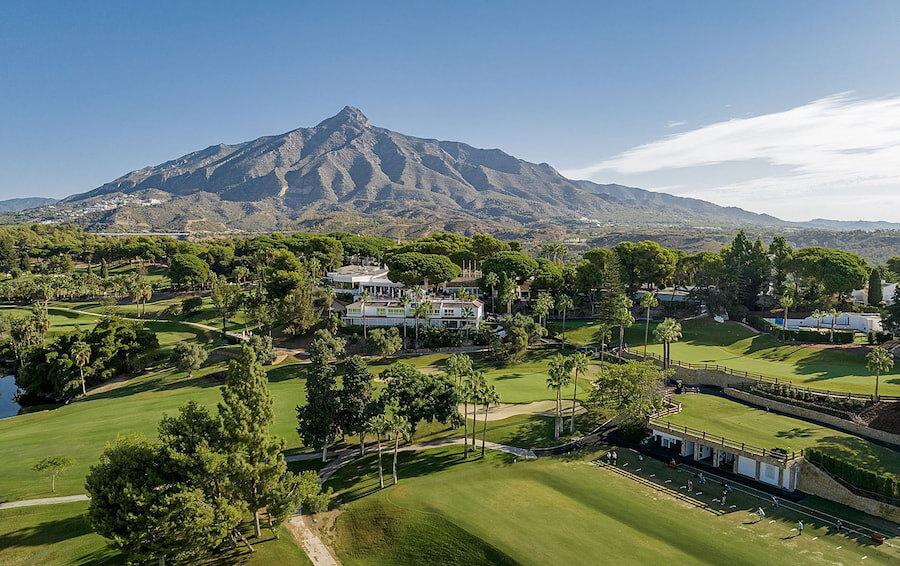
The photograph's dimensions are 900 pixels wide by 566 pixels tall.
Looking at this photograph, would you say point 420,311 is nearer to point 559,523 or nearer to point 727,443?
point 727,443

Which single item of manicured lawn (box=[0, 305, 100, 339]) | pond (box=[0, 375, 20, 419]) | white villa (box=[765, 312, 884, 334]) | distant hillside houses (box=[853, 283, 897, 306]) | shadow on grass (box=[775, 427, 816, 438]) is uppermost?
distant hillside houses (box=[853, 283, 897, 306])

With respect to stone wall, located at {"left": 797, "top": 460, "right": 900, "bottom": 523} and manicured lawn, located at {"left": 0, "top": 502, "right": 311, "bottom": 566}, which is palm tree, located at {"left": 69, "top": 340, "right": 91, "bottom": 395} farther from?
stone wall, located at {"left": 797, "top": 460, "right": 900, "bottom": 523}

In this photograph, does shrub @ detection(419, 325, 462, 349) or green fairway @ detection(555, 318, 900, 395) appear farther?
shrub @ detection(419, 325, 462, 349)

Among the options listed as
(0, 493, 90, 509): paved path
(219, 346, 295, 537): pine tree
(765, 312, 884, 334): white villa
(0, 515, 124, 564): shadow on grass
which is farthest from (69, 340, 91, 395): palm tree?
(765, 312, 884, 334): white villa

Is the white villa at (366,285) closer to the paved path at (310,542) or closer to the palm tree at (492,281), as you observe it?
the palm tree at (492,281)

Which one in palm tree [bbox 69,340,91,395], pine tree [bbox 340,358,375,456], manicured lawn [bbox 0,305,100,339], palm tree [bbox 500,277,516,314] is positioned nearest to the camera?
pine tree [bbox 340,358,375,456]

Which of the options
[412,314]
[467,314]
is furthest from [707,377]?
[412,314]
